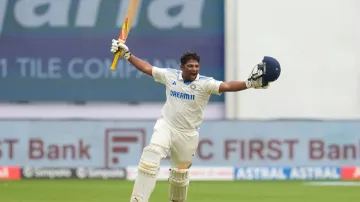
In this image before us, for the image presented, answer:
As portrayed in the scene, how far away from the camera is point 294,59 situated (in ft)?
58.8

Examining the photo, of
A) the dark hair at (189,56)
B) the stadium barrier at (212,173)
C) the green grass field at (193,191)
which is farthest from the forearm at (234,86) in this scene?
the stadium barrier at (212,173)

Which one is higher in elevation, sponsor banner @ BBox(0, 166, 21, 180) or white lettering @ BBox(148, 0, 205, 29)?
white lettering @ BBox(148, 0, 205, 29)

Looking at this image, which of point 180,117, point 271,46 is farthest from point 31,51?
point 180,117

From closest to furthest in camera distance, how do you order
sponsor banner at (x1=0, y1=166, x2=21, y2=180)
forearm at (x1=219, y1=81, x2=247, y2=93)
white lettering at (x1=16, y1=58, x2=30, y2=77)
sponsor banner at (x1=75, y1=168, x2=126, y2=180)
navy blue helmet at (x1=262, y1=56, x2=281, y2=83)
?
navy blue helmet at (x1=262, y1=56, x2=281, y2=83) < forearm at (x1=219, y1=81, x2=247, y2=93) < sponsor banner at (x1=0, y1=166, x2=21, y2=180) < sponsor banner at (x1=75, y1=168, x2=126, y2=180) < white lettering at (x1=16, y1=58, x2=30, y2=77)

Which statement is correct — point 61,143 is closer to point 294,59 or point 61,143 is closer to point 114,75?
point 114,75

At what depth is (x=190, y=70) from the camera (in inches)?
324

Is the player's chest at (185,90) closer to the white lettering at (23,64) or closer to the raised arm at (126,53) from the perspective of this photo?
the raised arm at (126,53)

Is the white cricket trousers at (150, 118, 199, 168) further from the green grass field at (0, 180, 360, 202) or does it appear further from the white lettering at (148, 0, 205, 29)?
the white lettering at (148, 0, 205, 29)

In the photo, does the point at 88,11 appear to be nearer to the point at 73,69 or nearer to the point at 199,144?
the point at 73,69

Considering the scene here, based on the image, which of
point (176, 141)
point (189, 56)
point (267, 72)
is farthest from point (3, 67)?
point (267, 72)

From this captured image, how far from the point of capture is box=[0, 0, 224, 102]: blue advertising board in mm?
17906

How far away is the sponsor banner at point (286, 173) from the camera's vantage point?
1539 centimetres

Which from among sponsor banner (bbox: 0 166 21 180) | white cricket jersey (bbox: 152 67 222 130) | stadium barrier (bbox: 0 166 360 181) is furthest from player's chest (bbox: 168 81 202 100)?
sponsor banner (bbox: 0 166 21 180)

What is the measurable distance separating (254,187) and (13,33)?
248 inches
